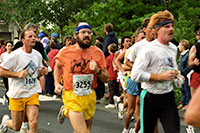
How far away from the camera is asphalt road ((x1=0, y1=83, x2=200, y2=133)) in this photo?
749 cm

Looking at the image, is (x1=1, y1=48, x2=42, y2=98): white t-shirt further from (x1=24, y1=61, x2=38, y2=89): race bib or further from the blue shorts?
the blue shorts

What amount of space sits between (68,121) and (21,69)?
3.09 metres

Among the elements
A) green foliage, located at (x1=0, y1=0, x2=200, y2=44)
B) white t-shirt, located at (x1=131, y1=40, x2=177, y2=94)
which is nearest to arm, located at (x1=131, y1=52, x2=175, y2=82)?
white t-shirt, located at (x1=131, y1=40, x2=177, y2=94)

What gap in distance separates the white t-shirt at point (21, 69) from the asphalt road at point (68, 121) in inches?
71.0

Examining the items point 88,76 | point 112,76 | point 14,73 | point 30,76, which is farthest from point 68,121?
point 88,76

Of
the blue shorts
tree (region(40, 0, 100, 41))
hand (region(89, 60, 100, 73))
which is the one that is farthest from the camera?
tree (region(40, 0, 100, 41))

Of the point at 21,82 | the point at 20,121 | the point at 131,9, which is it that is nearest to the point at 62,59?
the point at 21,82

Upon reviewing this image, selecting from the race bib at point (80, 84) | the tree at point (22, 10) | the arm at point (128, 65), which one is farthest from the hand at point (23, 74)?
the tree at point (22, 10)

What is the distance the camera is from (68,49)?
495 centimetres

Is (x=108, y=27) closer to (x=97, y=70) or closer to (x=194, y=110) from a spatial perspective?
(x=97, y=70)

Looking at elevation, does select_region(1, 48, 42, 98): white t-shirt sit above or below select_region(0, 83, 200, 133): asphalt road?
above

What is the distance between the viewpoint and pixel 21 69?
5.72 m

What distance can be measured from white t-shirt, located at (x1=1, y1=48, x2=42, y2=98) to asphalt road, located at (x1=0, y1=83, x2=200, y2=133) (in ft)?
5.92

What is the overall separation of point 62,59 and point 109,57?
5.75 metres
